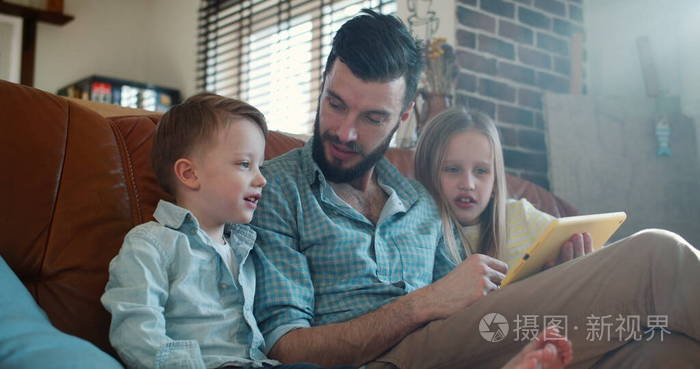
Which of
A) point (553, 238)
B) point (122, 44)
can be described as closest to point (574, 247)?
point (553, 238)

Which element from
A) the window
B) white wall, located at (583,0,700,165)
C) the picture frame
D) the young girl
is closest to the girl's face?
the young girl

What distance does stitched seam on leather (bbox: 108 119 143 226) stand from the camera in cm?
123

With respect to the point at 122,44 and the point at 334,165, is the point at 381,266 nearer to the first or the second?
the point at 334,165

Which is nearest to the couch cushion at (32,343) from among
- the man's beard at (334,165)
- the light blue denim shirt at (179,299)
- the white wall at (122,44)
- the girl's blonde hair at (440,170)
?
the light blue denim shirt at (179,299)

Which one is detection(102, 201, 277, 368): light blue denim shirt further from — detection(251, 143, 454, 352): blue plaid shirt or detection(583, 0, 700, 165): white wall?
detection(583, 0, 700, 165): white wall

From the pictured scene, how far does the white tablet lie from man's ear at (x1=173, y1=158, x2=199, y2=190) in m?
0.57

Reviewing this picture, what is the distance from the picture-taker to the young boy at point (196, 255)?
965mm

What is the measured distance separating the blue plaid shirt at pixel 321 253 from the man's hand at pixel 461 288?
0.12 metres

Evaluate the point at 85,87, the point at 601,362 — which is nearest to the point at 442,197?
the point at 601,362

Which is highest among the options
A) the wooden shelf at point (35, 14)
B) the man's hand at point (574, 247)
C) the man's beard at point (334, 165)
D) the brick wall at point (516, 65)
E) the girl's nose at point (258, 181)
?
the wooden shelf at point (35, 14)

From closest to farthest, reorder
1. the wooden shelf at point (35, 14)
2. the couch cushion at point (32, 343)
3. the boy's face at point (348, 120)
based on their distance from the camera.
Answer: the couch cushion at point (32, 343)
the boy's face at point (348, 120)
the wooden shelf at point (35, 14)

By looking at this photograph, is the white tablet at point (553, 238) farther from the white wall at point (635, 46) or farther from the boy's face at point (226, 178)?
the white wall at point (635, 46)

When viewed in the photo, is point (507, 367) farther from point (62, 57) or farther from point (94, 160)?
point (62, 57)

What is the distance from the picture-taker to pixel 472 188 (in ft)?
5.08
